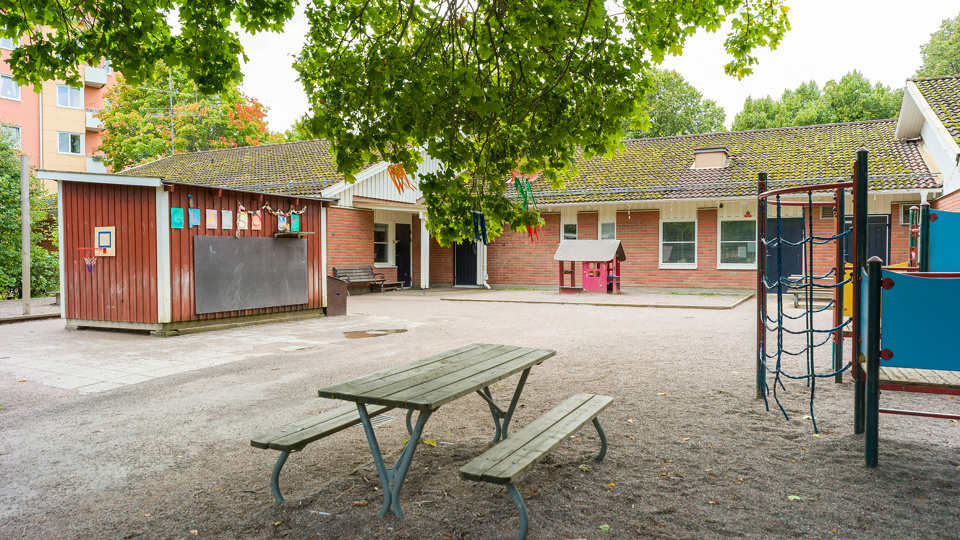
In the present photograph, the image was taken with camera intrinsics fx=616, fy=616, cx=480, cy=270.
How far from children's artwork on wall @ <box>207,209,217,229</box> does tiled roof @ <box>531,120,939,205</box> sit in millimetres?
9157

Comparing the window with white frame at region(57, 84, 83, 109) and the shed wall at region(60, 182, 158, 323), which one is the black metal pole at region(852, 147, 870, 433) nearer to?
the shed wall at region(60, 182, 158, 323)

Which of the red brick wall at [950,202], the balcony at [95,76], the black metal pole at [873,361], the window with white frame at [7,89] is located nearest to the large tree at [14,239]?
the window with white frame at [7,89]

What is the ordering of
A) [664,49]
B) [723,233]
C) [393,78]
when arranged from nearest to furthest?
1. [393,78]
2. [664,49]
3. [723,233]

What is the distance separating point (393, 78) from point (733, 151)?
62.5 ft

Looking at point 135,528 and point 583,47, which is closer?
point 135,528

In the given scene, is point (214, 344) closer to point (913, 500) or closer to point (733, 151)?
point (913, 500)

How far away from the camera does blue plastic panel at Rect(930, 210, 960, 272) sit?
6.84m

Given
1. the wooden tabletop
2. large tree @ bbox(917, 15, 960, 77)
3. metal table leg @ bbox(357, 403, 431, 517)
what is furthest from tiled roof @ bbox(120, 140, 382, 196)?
large tree @ bbox(917, 15, 960, 77)

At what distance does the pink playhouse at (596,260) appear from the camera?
18312 millimetres

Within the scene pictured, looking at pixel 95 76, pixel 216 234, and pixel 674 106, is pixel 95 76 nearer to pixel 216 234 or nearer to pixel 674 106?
pixel 216 234

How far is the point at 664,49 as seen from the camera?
23.8 ft

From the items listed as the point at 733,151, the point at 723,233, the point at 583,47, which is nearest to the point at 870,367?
the point at 583,47

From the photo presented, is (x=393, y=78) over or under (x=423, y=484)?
over

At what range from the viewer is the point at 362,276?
20.0 m
